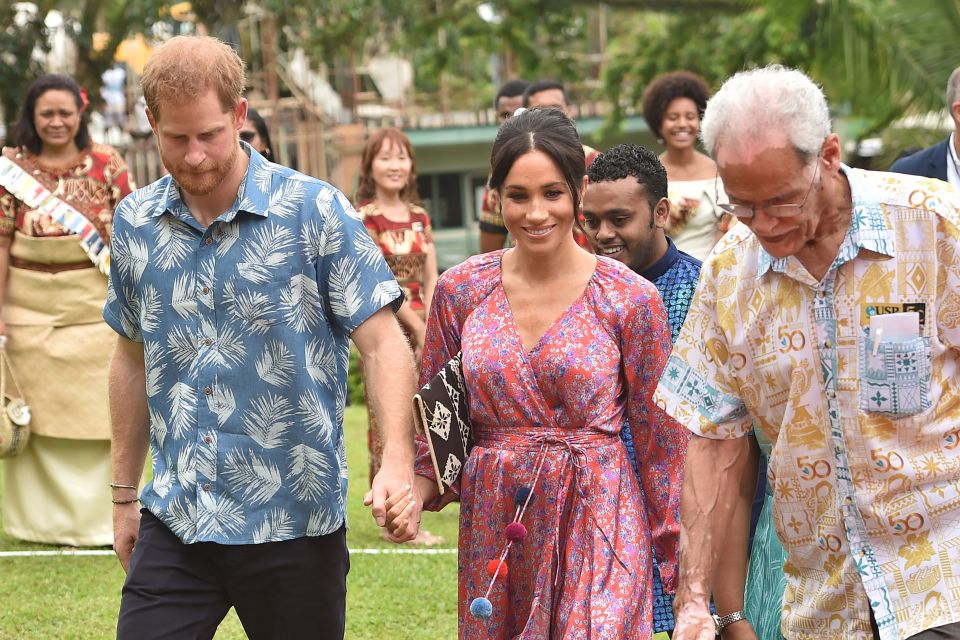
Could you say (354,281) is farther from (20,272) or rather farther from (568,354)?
(20,272)

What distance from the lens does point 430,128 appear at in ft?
94.0

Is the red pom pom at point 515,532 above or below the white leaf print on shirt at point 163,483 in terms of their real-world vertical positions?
below

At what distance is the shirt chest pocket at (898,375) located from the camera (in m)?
3.30

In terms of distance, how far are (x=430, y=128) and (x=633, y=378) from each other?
80.7 feet

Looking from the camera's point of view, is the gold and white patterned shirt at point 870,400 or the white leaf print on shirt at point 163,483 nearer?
the gold and white patterned shirt at point 870,400

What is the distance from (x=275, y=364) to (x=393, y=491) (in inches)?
19.1

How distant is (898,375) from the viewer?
331 cm

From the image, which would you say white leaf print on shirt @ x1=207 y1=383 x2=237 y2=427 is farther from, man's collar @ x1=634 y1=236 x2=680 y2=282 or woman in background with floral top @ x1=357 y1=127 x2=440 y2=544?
woman in background with floral top @ x1=357 y1=127 x2=440 y2=544

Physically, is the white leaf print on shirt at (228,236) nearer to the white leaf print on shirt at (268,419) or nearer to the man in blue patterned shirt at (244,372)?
the man in blue patterned shirt at (244,372)

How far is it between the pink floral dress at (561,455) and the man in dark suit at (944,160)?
114 inches

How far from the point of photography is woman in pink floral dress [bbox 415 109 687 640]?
426cm

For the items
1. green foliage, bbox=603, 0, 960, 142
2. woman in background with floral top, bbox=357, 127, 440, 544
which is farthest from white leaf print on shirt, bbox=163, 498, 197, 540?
green foliage, bbox=603, 0, 960, 142

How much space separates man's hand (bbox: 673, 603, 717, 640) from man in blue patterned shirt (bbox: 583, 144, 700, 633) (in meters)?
1.63

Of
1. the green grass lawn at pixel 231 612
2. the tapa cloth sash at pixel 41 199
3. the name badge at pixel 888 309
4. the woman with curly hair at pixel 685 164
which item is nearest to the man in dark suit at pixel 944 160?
the woman with curly hair at pixel 685 164
